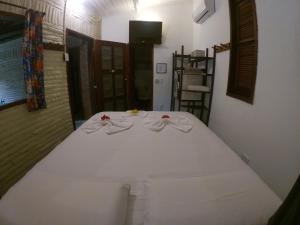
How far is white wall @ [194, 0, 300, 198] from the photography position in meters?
1.52

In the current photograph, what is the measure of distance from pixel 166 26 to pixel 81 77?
215 centimetres

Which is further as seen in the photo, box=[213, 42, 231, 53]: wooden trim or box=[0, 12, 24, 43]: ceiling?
box=[213, 42, 231, 53]: wooden trim

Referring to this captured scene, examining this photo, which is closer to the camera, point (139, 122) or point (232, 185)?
point (232, 185)

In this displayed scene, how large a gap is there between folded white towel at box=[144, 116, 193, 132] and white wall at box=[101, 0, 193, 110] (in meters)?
2.39

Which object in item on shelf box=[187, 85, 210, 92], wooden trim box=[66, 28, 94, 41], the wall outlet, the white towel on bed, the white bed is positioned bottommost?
the wall outlet

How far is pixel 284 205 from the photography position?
33.3 inches

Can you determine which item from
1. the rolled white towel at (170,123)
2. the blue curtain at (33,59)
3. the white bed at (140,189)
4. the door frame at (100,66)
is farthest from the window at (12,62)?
the door frame at (100,66)

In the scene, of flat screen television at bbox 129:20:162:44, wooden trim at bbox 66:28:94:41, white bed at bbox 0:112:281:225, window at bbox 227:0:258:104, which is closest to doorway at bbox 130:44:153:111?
flat screen television at bbox 129:20:162:44

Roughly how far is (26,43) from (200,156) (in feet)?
6.94

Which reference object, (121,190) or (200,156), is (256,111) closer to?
(200,156)

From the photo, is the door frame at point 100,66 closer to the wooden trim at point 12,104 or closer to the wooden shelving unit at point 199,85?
the wooden shelving unit at point 199,85

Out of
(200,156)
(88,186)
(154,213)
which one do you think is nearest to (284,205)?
(154,213)

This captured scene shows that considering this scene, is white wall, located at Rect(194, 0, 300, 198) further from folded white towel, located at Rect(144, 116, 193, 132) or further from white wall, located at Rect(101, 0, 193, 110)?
white wall, located at Rect(101, 0, 193, 110)

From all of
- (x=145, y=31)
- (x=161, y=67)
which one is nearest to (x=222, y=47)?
(x=161, y=67)
